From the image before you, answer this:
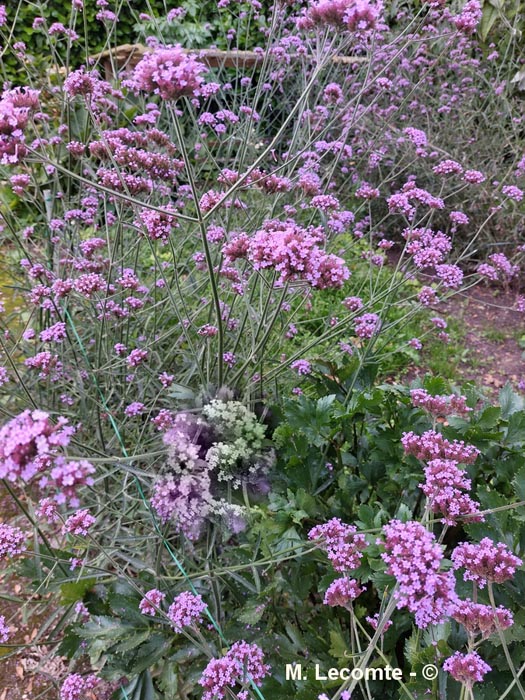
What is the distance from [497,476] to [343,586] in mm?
637

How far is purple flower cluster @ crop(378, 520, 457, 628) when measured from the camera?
95cm

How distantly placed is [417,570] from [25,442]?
2.34 ft

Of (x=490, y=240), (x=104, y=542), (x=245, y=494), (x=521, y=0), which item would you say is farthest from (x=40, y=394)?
(x=521, y=0)

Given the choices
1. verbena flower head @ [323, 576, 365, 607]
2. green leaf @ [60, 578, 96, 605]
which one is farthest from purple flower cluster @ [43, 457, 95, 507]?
green leaf @ [60, 578, 96, 605]

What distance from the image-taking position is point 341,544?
51.4 inches

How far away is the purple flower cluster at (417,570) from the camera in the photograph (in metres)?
0.95

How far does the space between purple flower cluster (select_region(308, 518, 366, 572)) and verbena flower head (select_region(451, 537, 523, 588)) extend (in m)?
0.24

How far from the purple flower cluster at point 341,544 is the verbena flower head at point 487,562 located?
0.79 feet

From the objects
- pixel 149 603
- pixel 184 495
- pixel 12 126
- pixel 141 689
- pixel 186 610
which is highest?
pixel 12 126

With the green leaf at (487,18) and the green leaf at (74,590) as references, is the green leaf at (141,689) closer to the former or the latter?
the green leaf at (74,590)

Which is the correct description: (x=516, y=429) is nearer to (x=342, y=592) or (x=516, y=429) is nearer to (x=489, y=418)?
(x=489, y=418)

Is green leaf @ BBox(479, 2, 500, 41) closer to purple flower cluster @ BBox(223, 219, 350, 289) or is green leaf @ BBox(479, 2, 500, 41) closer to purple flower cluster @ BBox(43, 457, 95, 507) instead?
purple flower cluster @ BBox(223, 219, 350, 289)

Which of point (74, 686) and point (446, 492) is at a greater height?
point (446, 492)

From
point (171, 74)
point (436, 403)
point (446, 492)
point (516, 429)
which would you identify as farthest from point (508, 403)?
point (171, 74)
